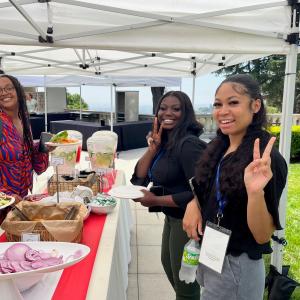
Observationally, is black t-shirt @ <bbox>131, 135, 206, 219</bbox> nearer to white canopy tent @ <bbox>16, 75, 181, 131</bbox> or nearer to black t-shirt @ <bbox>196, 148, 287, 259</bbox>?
black t-shirt @ <bbox>196, 148, 287, 259</bbox>

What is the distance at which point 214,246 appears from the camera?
1.35 m

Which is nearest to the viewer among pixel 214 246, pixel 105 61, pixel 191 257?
pixel 214 246

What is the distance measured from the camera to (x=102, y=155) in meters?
2.80

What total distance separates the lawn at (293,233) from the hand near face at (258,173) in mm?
1936

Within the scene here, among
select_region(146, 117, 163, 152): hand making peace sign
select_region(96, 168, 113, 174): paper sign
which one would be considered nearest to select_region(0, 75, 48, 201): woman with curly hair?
select_region(96, 168, 113, 174): paper sign

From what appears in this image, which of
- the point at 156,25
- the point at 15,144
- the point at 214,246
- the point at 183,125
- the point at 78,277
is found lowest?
the point at 78,277

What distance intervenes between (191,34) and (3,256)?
5.87ft

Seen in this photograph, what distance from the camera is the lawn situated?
3127 millimetres

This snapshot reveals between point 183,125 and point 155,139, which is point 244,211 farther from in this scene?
point 155,139

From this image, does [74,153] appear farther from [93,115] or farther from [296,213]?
[93,115]

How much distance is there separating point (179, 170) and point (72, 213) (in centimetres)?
63

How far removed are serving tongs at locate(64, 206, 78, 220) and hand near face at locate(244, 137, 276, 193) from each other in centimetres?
85

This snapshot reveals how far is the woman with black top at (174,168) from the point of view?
1.83 meters

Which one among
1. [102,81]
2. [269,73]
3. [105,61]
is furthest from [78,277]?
[269,73]
